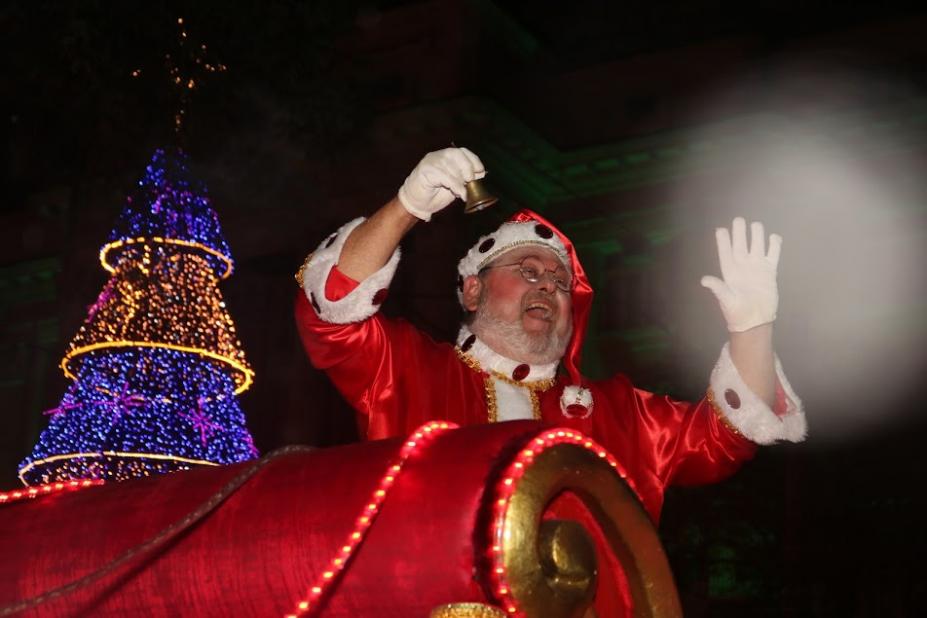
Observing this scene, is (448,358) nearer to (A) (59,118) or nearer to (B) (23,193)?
(A) (59,118)

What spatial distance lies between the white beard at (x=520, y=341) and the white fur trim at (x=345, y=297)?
1.94 feet

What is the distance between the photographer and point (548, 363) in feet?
13.8

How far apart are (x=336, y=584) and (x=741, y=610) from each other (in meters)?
8.00

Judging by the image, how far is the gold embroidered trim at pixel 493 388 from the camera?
4.04 m

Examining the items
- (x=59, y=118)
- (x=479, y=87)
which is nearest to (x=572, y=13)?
(x=479, y=87)

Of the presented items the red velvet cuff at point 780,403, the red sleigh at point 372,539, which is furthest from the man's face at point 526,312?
the red sleigh at point 372,539

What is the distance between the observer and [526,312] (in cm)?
416

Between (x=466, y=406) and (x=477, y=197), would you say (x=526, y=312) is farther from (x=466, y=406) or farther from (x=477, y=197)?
(x=477, y=197)

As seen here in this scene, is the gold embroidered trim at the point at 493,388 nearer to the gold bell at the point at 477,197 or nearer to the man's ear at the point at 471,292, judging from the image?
the man's ear at the point at 471,292

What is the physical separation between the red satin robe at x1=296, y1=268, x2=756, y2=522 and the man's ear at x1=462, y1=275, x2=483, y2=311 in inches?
12.9

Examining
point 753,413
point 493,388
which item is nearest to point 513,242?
point 493,388

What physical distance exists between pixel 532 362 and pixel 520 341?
8cm

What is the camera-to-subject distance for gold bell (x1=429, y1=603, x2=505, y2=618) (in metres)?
2.14

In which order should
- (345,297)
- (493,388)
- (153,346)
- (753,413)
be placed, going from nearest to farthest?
1. (345,297)
2. (753,413)
3. (493,388)
4. (153,346)
